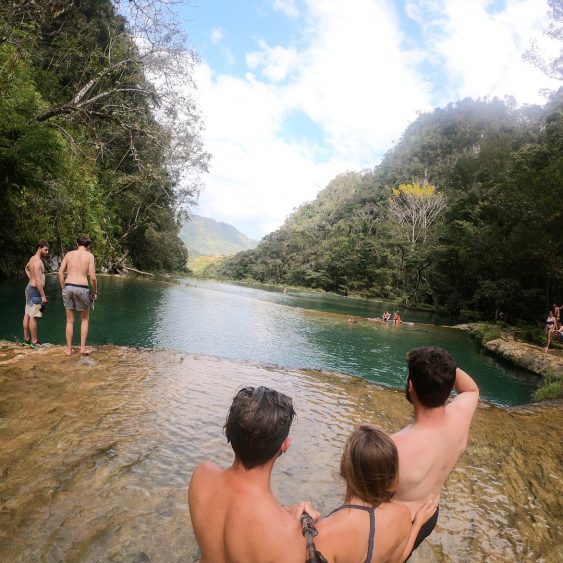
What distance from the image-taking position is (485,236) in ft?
90.9

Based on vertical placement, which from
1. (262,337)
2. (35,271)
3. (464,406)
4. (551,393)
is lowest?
(262,337)

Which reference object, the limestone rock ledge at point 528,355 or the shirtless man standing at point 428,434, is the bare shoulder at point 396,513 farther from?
the limestone rock ledge at point 528,355

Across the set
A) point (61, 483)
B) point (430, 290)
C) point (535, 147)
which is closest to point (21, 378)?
point (61, 483)

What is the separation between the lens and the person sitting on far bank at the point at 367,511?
1.48 meters

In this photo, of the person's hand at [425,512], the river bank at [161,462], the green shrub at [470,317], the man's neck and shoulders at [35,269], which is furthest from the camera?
the green shrub at [470,317]

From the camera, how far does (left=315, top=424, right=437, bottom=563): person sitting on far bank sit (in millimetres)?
1479

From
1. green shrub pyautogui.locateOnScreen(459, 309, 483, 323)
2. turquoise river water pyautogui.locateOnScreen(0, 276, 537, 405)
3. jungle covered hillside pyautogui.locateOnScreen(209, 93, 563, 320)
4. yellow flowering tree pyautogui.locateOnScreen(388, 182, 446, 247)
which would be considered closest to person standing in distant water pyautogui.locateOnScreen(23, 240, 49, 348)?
turquoise river water pyautogui.locateOnScreen(0, 276, 537, 405)

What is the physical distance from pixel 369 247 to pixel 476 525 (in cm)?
5875

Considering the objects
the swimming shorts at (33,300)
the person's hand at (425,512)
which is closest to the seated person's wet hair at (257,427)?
the person's hand at (425,512)

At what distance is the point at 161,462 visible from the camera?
11.5ft

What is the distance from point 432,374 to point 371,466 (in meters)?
0.66

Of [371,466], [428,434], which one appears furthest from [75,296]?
[371,466]

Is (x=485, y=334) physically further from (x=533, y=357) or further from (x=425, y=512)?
(x=425, y=512)

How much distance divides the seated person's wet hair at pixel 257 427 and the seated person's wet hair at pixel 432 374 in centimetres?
82
